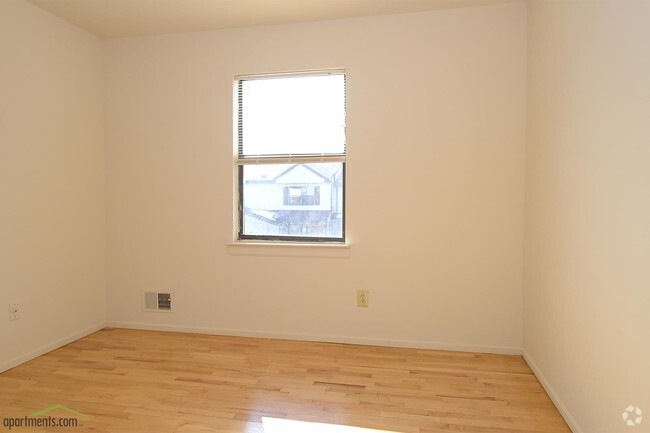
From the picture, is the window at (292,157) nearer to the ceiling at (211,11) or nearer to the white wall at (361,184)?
the white wall at (361,184)

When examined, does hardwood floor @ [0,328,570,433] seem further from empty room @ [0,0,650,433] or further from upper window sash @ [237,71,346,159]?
upper window sash @ [237,71,346,159]

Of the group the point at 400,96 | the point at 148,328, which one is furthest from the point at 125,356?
the point at 400,96

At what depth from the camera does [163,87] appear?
12.1 feet

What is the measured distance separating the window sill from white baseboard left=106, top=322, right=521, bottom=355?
69 cm

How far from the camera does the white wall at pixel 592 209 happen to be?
1521 mm

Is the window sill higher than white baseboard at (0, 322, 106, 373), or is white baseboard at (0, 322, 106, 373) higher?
the window sill

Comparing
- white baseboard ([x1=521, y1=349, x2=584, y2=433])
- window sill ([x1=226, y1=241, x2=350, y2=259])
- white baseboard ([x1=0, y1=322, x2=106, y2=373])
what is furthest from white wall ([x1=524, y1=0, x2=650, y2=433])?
white baseboard ([x1=0, y1=322, x2=106, y2=373])

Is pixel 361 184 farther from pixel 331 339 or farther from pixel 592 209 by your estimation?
pixel 592 209

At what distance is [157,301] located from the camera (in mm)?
3768

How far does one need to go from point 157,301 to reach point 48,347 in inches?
34.5

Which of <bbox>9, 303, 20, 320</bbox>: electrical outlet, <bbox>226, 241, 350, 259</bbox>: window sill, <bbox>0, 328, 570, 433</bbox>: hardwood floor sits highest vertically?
<bbox>226, 241, 350, 259</bbox>: window sill

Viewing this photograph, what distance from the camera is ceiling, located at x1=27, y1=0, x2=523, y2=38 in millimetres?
3070

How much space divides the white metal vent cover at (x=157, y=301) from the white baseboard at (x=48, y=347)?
0.49 metres

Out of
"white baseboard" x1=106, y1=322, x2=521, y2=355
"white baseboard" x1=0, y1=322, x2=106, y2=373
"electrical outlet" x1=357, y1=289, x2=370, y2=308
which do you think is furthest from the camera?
"electrical outlet" x1=357, y1=289, x2=370, y2=308
